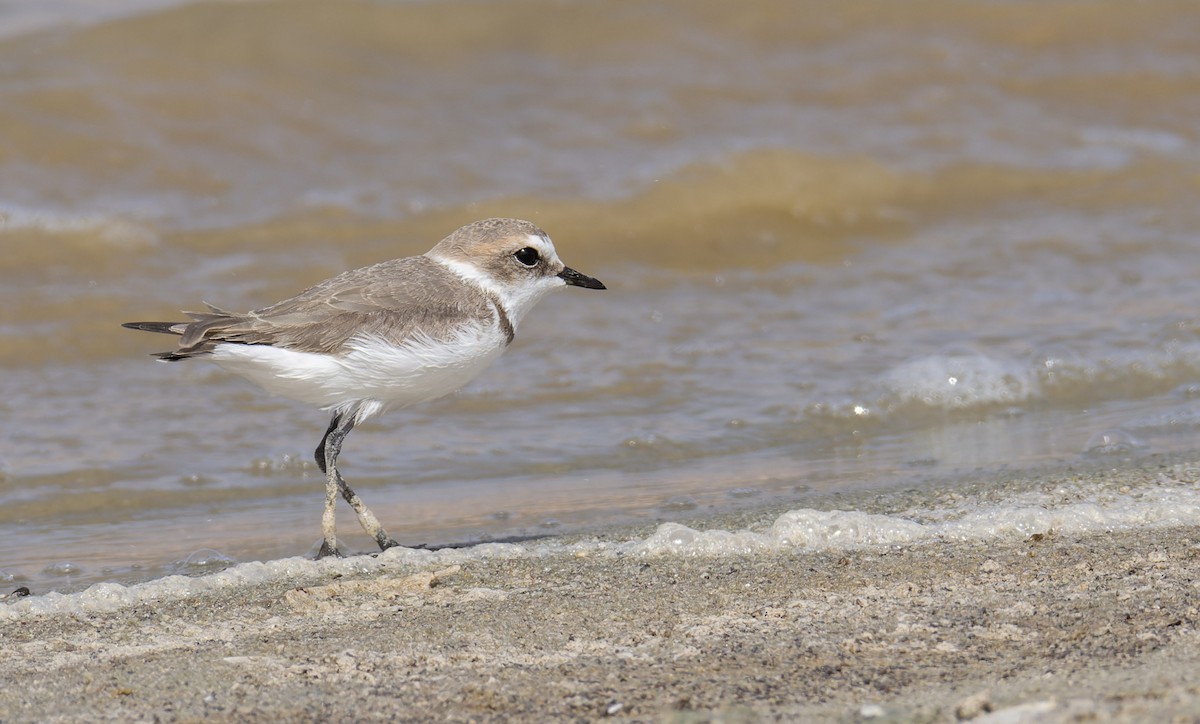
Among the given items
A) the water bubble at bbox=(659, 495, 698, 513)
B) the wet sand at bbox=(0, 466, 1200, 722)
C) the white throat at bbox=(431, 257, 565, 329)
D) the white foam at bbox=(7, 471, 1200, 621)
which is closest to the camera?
the wet sand at bbox=(0, 466, 1200, 722)

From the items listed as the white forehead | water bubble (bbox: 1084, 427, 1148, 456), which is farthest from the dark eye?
water bubble (bbox: 1084, 427, 1148, 456)

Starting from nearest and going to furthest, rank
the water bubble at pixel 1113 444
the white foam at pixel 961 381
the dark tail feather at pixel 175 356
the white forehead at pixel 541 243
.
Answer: the dark tail feather at pixel 175 356, the white forehead at pixel 541 243, the water bubble at pixel 1113 444, the white foam at pixel 961 381

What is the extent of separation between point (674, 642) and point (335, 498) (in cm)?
182

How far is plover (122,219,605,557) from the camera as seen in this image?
477 cm

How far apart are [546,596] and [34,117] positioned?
8181 mm

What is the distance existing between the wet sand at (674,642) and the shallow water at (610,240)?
99cm

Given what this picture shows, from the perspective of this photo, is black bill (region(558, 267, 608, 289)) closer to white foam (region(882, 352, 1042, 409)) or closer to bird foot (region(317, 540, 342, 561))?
bird foot (region(317, 540, 342, 561))

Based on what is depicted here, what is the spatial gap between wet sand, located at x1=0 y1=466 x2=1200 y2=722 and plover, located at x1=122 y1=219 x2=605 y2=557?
0.74 m

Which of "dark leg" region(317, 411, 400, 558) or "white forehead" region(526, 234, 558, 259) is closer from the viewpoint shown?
"dark leg" region(317, 411, 400, 558)

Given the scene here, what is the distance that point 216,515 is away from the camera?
Result: 5.69m

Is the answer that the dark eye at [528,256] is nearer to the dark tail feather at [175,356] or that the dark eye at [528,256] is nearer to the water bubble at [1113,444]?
the dark tail feather at [175,356]

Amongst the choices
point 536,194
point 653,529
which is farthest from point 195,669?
point 536,194

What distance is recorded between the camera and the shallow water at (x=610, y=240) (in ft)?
19.8

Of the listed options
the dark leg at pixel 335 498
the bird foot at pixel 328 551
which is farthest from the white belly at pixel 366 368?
the bird foot at pixel 328 551
